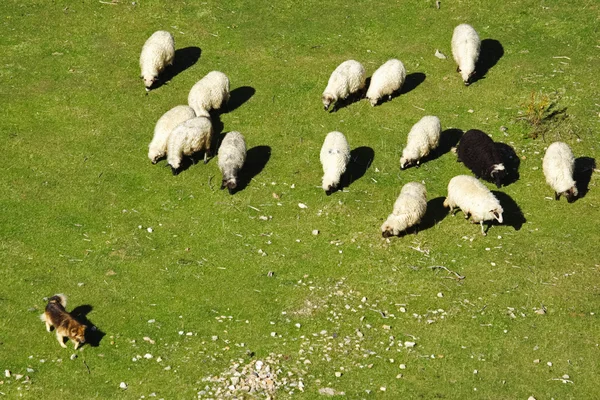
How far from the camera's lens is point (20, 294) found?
797 inches

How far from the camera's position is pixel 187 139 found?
24.5 m

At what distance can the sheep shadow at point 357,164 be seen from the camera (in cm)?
2456

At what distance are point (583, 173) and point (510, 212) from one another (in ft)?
10.3

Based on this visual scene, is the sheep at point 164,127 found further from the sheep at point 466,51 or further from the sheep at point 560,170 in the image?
the sheep at point 560,170

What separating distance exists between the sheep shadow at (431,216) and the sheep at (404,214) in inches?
12.6

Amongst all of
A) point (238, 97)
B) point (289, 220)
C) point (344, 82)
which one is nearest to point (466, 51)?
point (344, 82)

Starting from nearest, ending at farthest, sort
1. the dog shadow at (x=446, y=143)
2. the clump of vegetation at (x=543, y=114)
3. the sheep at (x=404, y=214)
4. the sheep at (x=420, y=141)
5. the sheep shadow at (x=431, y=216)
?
the sheep at (x=404, y=214) → the sheep shadow at (x=431, y=216) → the sheep at (x=420, y=141) → the dog shadow at (x=446, y=143) → the clump of vegetation at (x=543, y=114)

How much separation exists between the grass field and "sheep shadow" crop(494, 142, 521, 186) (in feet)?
0.88

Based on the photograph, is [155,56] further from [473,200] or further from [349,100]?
[473,200]

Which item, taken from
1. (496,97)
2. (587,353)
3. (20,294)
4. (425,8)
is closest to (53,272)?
(20,294)

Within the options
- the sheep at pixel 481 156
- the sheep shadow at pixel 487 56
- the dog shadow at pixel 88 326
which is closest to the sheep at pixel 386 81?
the sheep shadow at pixel 487 56

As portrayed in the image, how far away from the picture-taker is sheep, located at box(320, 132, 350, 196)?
23.8 m

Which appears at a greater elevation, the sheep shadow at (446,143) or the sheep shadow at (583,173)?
A: the sheep shadow at (446,143)

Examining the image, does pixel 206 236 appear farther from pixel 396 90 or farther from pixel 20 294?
pixel 396 90
